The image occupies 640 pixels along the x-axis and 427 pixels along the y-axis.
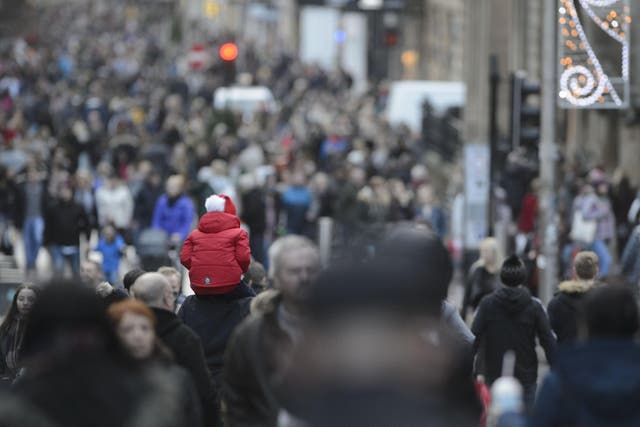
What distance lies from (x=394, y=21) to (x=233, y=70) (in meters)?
17.1

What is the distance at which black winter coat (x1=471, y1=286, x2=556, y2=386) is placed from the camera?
11570mm

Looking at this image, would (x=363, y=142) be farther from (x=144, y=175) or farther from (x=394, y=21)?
(x=394, y=21)

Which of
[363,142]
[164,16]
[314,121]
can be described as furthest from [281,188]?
[164,16]

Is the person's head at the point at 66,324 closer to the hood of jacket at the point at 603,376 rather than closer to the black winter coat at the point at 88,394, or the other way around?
the black winter coat at the point at 88,394

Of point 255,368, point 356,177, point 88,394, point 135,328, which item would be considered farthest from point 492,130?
point 88,394

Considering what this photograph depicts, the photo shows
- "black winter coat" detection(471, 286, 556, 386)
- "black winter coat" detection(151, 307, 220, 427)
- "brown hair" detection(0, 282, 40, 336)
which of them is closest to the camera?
"black winter coat" detection(151, 307, 220, 427)

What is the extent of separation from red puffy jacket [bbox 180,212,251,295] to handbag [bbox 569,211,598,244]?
10556 mm

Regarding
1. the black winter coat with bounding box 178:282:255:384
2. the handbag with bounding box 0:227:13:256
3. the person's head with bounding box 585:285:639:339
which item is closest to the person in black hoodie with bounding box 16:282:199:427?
the person's head with bounding box 585:285:639:339

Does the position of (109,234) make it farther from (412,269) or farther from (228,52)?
(228,52)

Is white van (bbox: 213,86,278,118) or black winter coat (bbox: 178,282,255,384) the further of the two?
white van (bbox: 213,86,278,118)

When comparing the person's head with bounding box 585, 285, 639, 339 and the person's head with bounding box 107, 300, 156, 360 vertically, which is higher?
the person's head with bounding box 585, 285, 639, 339

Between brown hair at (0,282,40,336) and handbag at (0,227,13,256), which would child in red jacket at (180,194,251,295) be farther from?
handbag at (0,227,13,256)

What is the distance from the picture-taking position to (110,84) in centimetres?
4938

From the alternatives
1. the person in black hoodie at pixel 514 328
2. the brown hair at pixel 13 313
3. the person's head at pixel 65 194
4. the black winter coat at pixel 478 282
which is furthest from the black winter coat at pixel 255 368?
the person's head at pixel 65 194
